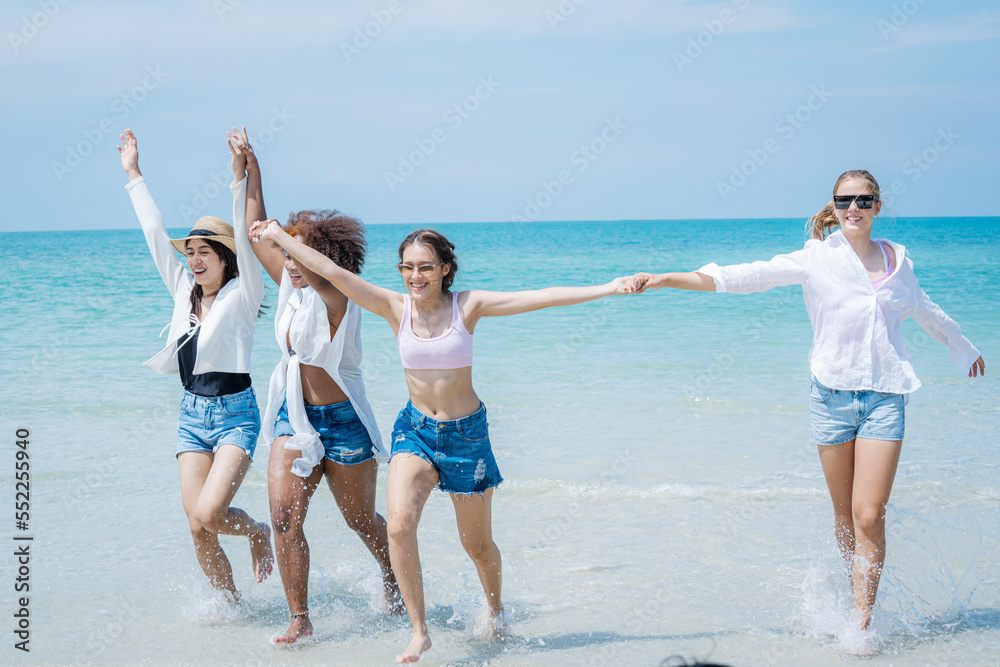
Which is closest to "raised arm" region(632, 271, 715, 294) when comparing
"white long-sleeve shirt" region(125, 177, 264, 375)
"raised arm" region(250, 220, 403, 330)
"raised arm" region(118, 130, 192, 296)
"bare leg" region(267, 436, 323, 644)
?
"raised arm" region(250, 220, 403, 330)

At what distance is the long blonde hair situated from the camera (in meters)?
4.13

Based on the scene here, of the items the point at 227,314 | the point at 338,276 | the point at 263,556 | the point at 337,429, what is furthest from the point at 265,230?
the point at 263,556

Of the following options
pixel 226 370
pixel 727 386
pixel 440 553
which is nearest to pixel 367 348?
pixel 727 386

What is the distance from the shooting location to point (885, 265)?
4082 millimetres

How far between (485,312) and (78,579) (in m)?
3.14

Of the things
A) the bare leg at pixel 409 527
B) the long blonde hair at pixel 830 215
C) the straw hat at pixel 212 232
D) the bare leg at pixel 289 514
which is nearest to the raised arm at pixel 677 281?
the long blonde hair at pixel 830 215

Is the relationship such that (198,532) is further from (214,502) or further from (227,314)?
(227,314)

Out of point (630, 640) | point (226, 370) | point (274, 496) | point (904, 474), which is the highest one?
point (226, 370)

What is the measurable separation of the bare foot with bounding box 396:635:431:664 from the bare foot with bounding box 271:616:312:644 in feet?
2.05

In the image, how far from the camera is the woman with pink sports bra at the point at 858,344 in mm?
3934

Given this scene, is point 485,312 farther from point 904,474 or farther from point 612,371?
point 612,371

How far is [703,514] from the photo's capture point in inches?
236

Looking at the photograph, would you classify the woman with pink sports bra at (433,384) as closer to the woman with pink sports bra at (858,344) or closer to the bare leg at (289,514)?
the bare leg at (289,514)

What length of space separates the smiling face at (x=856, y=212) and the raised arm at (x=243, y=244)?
3.02 metres
